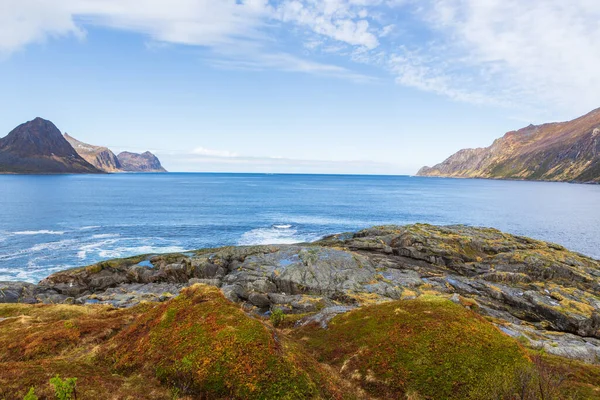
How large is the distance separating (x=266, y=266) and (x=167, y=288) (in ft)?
47.0

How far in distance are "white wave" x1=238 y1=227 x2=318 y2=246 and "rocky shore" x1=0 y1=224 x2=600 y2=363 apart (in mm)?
19742

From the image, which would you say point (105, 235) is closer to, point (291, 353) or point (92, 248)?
point (92, 248)

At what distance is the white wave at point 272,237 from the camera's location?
81.6 metres

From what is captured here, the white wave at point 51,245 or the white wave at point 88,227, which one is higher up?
the white wave at point 88,227

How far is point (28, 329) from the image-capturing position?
20.2 metres

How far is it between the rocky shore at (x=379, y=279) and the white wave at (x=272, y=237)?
19742mm

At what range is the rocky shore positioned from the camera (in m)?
37.0

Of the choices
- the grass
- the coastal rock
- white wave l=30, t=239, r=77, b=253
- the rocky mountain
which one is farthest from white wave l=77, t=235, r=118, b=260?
the grass

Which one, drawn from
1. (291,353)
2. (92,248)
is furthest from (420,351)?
(92,248)

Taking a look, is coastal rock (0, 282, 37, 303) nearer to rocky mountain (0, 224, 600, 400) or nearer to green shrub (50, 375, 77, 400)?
rocky mountain (0, 224, 600, 400)

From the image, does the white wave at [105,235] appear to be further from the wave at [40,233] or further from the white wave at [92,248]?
the wave at [40,233]

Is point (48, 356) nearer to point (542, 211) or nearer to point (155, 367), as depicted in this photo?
point (155, 367)

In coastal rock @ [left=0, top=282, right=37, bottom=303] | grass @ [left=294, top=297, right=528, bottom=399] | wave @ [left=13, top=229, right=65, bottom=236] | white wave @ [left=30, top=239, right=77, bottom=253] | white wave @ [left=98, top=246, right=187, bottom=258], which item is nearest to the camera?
grass @ [left=294, top=297, right=528, bottom=399]

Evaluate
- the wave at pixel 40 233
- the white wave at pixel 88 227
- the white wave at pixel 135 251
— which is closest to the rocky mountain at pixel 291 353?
the white wave at pixel 135 251
